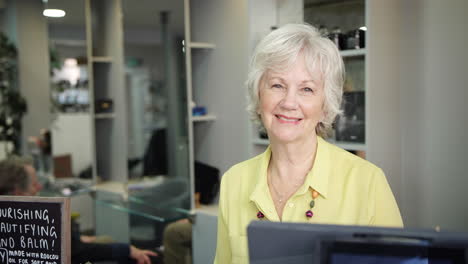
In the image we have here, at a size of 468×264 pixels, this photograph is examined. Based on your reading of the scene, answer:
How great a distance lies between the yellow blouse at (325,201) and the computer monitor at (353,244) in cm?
48

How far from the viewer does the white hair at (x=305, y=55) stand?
1575mm

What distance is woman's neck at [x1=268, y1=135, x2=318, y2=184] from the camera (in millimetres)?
1671

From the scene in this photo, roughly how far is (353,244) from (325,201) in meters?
0.57

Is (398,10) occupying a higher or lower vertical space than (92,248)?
higher

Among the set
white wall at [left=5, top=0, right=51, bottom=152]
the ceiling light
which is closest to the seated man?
the ceiling light

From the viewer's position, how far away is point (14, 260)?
64.0 inches

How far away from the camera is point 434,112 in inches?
113

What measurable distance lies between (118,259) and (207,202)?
2.65 ft

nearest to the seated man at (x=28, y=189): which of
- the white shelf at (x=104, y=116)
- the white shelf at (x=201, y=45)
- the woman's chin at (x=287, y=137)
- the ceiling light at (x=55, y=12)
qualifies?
the white shelf at (x=104, y=116)

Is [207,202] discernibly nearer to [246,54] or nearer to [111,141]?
[246,54]

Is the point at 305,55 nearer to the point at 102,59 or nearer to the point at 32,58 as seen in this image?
the point at 102,59

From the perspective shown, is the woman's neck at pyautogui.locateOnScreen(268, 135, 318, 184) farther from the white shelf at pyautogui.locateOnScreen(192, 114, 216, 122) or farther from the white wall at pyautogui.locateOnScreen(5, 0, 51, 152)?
the white wall at pyautogui.locateOnScreen(5, 0, 51, 152)

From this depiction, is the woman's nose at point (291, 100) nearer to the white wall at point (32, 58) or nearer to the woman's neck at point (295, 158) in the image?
the woman's neck at point (295, 158)

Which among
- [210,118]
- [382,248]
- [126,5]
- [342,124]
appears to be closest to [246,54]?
[210,118]
